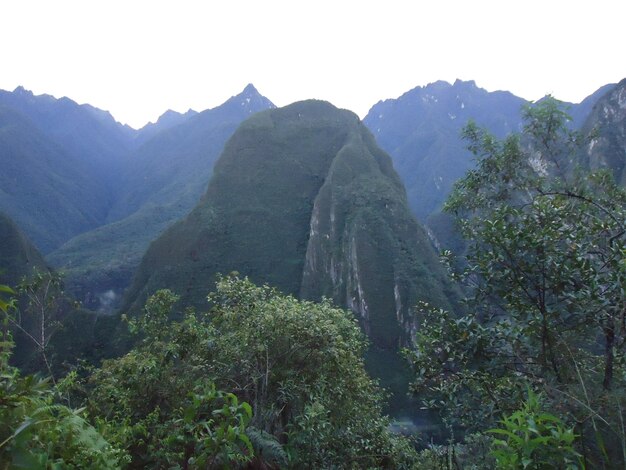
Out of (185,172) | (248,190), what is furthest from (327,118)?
(185,172)

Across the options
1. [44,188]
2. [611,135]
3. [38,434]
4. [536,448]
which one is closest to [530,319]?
[536,448]

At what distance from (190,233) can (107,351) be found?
2871 centimetres

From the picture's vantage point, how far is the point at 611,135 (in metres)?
84.9

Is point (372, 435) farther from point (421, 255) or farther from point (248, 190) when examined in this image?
point (248, 190)

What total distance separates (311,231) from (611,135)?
206ft

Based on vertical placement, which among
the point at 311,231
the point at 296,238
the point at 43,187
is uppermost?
the point at 43,187

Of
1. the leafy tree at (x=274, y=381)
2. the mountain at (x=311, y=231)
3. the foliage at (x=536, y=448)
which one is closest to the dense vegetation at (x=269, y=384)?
the leafy tree at (x=274, y=381)

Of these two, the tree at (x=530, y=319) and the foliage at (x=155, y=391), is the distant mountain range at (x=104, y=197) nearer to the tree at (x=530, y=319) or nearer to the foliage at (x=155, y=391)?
the tree at (x=530, y=319)

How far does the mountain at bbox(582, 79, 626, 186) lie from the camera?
78.8m

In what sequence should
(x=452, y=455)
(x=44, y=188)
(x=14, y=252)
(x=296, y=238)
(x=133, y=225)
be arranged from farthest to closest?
(x=44, y=188)
(x=133, y=225)
(x=296, y=238)
(x=14, y=252)
(x=452, y=455)

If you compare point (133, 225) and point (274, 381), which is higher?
point (274, 381)

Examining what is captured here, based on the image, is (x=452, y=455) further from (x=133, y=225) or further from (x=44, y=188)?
(x=44, y=188)

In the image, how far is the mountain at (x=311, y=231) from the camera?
71812mm

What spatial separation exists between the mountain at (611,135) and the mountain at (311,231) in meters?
36.3
